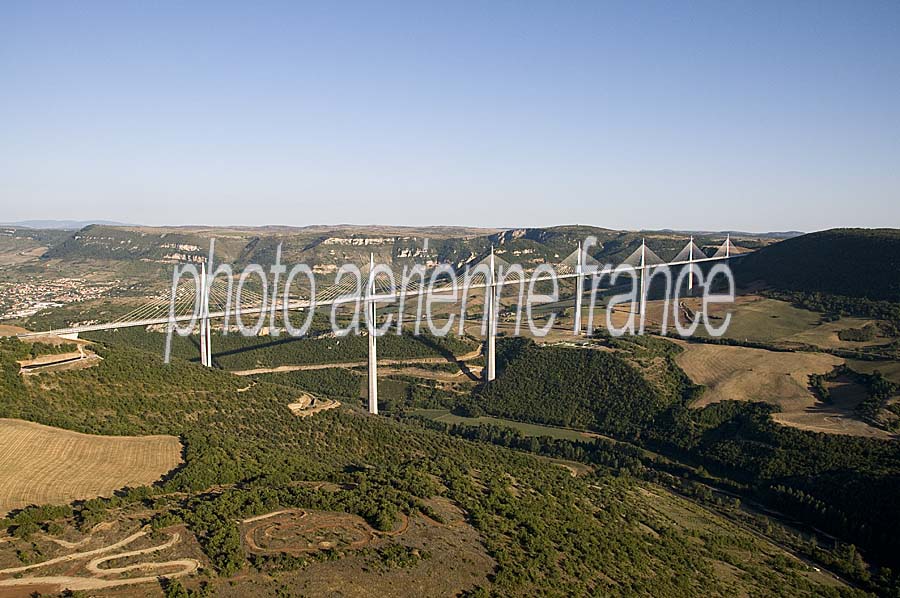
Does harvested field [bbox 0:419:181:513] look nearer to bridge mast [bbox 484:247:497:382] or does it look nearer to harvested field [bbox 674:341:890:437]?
bridge mast [bbox 484:247:497:382]

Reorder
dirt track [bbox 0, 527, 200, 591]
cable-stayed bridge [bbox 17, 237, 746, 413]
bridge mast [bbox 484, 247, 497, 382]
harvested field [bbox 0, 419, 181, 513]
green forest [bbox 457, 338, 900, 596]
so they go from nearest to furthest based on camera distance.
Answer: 1. dirt track [bbox 0, 527, 200, 591]
2. harvested field [bbox 0, 419, 181, 513]
3. green forest [bbox 457, 338, 900, 596]
4. cable-stayed bridge [bbox 17, 237, 746, 413]
5. bridge mast [bbox 484, 247, 497, 382]

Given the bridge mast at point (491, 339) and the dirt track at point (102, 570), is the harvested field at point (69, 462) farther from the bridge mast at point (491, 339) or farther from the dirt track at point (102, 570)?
the bridge mast at point (491, 339)

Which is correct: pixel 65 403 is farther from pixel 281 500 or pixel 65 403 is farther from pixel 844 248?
pixel 844 248

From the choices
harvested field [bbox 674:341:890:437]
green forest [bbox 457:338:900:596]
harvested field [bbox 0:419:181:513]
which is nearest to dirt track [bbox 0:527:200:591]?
harvested field [bbox 0:419:181:513]

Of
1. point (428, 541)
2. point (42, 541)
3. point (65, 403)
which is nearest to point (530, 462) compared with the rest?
point (428, 541)

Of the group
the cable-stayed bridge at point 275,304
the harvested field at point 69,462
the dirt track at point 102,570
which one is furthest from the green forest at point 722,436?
the dirt track at point 102,570

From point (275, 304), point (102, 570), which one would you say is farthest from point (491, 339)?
point (102, 570)
